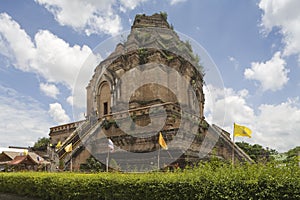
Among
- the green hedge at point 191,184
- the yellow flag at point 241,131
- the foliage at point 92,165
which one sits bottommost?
the foliage at point 92,165

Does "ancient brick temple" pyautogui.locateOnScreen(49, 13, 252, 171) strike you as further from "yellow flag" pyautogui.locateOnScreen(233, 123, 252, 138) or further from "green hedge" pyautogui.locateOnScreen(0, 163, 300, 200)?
"green hedge" pyautogui.locateOnScreen(0, 163, 300, 200)

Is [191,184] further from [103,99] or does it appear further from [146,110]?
[103,99]

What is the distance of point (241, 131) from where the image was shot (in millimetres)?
11445

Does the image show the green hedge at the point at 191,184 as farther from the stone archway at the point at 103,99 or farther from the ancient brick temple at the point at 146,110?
the stone archway at the point at 103,99

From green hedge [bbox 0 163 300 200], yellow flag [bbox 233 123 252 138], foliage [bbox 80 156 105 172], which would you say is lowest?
foliage [bbox 80 156 105 172]

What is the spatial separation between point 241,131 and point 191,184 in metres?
5.07

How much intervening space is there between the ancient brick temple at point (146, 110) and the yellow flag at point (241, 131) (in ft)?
20.6

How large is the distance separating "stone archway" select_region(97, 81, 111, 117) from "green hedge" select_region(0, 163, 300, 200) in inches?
713

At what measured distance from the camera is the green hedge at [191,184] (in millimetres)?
6145

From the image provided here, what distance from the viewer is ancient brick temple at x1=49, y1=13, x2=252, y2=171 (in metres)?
19.7

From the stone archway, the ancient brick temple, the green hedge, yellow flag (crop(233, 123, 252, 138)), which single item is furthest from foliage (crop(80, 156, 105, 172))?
Answer: yellow flag (crop(233, 123, 252, 138))

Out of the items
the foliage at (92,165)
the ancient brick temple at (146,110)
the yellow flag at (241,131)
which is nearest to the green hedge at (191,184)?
the yellow flag at (241,131)

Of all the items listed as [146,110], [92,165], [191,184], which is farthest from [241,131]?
[92,165]

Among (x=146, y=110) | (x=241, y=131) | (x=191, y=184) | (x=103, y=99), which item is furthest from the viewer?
(x=103, y=99)
